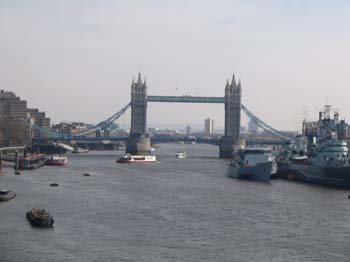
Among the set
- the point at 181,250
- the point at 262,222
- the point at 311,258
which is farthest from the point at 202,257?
the point at 262,222

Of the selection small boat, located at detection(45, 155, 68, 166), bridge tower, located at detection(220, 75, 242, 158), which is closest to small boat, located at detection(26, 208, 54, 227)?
small boat, located at detection(45, 155, 68, 166)

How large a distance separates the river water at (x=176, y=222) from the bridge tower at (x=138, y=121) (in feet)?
203

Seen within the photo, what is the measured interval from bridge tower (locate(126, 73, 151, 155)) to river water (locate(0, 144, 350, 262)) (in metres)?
61.8

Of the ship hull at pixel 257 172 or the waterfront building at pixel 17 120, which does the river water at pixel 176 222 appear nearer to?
the ship hull at pixel 257 172

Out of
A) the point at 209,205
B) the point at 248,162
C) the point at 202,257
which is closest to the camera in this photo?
the point at 202,257

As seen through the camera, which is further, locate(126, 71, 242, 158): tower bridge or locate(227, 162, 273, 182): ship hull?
locate(126, 71, 242, 158): tower bridge

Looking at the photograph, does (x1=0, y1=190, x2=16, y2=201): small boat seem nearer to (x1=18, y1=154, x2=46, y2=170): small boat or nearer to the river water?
the river water

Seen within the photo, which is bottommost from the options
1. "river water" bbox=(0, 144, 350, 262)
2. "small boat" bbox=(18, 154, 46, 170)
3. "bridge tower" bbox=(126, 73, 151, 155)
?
"river water" bbox=(0, 144, 350, 262)

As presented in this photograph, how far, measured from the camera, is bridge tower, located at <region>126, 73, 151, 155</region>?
124 meters

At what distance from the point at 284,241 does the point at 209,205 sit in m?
12.4

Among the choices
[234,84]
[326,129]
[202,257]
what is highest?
[234,84]

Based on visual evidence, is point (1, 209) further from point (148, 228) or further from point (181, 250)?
point (181, 250)

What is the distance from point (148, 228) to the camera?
3697 centimetres

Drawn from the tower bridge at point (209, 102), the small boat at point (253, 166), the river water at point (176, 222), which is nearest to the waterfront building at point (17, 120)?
the tower bridge at point (209, 102)
